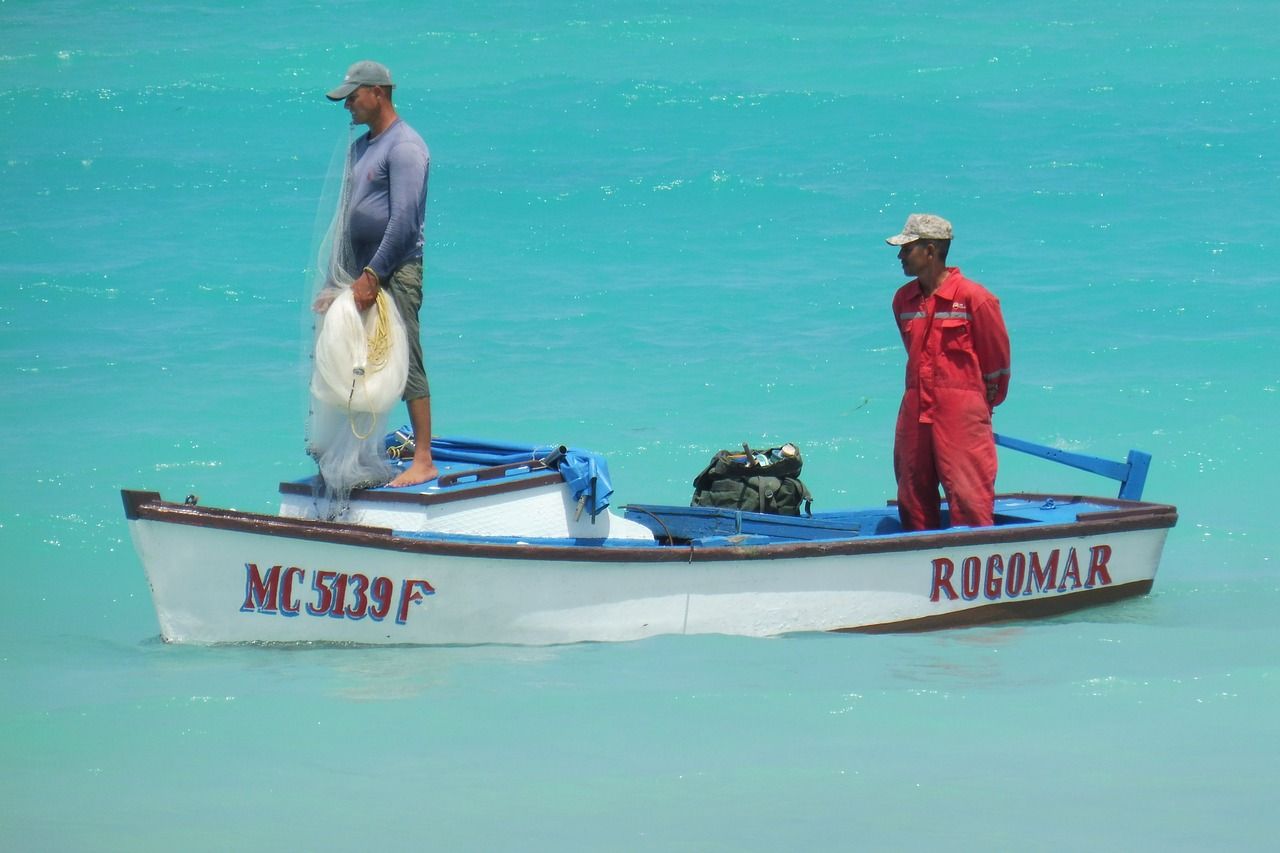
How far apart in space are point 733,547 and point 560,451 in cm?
79

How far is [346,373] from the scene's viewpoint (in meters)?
6.68

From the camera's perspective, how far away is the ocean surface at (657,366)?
5.40 metres

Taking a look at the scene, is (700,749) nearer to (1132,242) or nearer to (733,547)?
(733,547)

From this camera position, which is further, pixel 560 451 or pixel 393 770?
pixel 560 451

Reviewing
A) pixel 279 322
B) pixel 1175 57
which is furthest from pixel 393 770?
pixel 1175 57

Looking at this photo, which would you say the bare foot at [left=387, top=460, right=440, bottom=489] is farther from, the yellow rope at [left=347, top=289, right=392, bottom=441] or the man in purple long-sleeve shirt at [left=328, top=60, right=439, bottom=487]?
the yellow rope at [left=347, top=289, right=392, bottom=441]

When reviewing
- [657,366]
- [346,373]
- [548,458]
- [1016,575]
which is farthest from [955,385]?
[657,366]

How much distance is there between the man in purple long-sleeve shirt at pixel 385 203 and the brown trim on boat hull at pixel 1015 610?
6.68 feet

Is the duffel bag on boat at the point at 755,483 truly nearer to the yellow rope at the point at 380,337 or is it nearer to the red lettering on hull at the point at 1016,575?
the red lettering on hull at the point at 1016,575

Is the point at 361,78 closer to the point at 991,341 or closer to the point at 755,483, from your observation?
the point at 755,483

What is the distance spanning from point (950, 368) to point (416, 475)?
222cm

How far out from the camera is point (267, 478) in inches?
431

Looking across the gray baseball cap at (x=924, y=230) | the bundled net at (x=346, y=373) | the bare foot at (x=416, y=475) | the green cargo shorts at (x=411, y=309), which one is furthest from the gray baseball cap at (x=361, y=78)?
the gray baseball cap at (x=924, y=230)

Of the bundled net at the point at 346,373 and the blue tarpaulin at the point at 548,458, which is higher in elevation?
the bundled net at the point at 346,373
